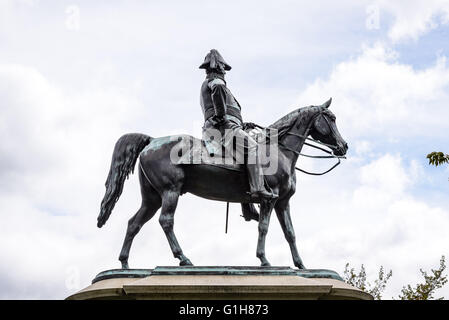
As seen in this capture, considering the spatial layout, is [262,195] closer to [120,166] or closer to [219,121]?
[219,121]

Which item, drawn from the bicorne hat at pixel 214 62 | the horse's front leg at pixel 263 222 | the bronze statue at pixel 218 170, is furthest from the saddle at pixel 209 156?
the bicorne hat at pixel 214 62

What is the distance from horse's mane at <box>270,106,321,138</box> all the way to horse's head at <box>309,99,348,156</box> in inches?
7.6

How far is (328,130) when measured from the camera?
50.3 feet

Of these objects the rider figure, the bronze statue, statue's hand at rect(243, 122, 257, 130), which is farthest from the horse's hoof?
statue's hand at rect(243, 122, 257, 130)

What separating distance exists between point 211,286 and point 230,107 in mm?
3866

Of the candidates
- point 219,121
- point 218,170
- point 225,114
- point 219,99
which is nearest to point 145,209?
point 218,170

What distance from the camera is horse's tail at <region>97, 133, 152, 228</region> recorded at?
1471 centimetres

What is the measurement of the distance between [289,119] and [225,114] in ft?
4.15

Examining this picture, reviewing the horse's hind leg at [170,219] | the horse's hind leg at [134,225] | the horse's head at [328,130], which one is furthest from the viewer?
the horse's head at [328,130]

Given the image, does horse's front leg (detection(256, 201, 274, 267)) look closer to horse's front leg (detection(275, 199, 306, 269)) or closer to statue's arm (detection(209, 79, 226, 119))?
horse's front leg (detection(275, 199, 306, 269))

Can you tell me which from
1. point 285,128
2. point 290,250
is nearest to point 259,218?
point 290,250

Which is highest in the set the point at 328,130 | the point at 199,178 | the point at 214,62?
the point at 214,62

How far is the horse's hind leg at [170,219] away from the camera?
14.1 m

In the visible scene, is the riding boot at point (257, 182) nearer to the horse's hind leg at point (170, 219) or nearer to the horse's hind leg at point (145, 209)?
the horse's hind leg at point (170, 219)
